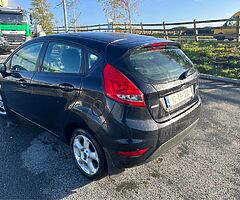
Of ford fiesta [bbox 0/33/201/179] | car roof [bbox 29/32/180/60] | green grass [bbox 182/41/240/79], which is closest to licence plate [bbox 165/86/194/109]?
ford fiesta [bbox 0/33/201/179]

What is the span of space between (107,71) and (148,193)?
52.3 inches

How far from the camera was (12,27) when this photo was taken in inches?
517

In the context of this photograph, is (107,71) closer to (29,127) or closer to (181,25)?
(29,127)

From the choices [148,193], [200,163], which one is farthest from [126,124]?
[200,163]

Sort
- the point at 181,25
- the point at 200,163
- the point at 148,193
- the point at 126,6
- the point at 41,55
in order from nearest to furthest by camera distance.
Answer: the point at 148,193, the point at 200,163, the point at 41,55, the point at 181,25, the point at 126,6

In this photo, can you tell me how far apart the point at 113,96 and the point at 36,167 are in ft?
4.88

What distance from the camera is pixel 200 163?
9.34 ft

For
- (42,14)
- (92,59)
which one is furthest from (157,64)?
(42,14)

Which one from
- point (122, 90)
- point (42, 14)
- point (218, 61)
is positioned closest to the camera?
point (122, 90)

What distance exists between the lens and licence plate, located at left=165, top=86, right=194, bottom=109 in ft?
7.73

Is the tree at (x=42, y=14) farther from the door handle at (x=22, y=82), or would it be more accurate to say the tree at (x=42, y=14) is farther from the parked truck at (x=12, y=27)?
the door handle at (x=22, y=82)

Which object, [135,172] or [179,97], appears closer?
[179,97]

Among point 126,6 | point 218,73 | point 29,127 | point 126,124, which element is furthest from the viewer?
point 126,6

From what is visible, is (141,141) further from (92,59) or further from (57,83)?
(57,83)
